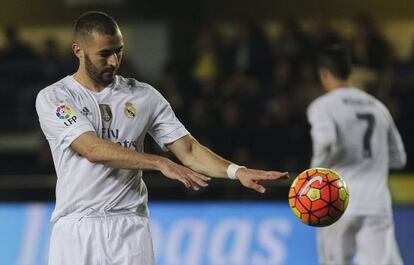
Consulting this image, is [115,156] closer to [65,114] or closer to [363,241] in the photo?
[65,114]

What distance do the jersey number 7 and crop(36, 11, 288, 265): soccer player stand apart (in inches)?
93.8

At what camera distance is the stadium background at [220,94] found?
364 inches

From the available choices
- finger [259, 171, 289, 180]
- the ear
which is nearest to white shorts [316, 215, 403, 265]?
finger [259, 171, 289, 180]

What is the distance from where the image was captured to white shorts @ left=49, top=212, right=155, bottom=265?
493cm

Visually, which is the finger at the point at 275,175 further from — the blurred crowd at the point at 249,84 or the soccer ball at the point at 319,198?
the blurred crowd at the point at 249,84

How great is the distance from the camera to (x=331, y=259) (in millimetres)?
7336

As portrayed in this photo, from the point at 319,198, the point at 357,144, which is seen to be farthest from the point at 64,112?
the point at 357,144

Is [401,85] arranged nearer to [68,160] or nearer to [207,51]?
[207,51]

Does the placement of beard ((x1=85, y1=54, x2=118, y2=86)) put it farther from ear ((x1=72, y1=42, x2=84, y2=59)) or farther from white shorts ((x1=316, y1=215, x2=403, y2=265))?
white shorts ((x1=316, y1=215, x2=403, y2=265))

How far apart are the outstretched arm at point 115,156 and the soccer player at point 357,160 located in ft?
8.58

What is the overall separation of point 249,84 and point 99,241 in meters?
7.07

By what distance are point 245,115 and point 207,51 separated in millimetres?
1426

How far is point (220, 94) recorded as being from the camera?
11.8 metres

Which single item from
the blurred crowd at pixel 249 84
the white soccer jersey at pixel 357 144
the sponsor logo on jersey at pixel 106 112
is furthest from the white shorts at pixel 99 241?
the blurred crowd at pixel 249 84
